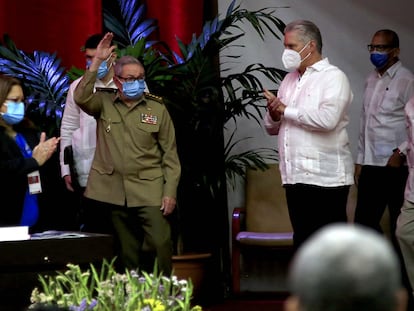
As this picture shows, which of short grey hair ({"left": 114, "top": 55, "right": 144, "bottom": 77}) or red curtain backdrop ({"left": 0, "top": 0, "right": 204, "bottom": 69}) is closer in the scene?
short grey hair ({"left": 114, "top": 55, "right": 144, "bottom": 77})

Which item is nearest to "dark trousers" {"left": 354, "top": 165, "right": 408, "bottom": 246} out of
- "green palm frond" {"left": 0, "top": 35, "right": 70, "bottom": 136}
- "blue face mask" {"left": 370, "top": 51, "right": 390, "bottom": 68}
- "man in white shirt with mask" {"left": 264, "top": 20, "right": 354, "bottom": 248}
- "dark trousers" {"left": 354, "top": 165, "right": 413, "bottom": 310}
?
"dark trousers" {"left": 354, "top": 165, "right": 413, "bottom": 310}

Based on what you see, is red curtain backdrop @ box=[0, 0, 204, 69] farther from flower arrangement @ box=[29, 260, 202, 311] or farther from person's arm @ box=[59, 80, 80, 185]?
flower arrangement @ box=[29, 260, 202, 311]

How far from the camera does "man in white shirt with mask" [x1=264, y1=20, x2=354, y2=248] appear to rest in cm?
405

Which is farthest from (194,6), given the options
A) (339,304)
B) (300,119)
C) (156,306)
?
(339,304)

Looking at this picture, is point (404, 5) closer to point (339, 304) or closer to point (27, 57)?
point (27, 57)

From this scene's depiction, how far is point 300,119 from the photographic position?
4031 mm

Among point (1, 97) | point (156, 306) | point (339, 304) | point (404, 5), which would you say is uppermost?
point (404, 5)

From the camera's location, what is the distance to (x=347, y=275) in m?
0.84

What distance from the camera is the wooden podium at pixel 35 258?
335 cm

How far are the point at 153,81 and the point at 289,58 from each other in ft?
4.32

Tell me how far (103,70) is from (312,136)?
1.24 metres

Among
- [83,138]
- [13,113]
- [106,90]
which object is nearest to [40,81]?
[83,138]

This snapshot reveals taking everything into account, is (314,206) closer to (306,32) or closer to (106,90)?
(306,32)

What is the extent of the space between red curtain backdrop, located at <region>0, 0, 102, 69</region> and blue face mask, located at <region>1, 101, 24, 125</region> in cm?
203
